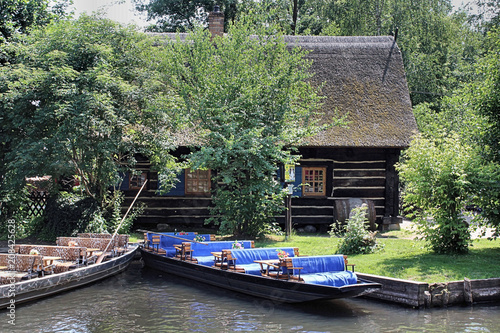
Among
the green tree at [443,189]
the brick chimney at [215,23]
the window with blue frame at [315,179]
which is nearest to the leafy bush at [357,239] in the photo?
the green tree at [443,189]

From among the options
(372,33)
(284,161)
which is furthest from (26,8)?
(372,33)

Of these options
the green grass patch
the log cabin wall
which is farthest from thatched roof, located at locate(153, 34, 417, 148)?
the green grass patch

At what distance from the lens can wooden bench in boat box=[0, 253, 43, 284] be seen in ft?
36.2

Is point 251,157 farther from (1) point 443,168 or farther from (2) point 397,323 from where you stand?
(2) point 397,323

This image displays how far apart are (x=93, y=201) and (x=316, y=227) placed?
26.7ft

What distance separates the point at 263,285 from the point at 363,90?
11.9m

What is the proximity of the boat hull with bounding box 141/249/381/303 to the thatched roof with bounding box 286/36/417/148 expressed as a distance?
723 cm

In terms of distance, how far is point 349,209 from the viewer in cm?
1848

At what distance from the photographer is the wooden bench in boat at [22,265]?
11.0 m

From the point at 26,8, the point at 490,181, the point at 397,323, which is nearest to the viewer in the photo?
the point at 397,323

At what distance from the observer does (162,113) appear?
53.1ft

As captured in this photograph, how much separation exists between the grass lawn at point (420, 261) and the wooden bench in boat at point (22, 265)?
6305 mm

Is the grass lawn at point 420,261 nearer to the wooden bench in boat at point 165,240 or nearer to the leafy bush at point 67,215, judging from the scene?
the wooden bench in boat at point 165,240

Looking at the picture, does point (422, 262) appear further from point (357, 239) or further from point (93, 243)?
point (93, 243)
